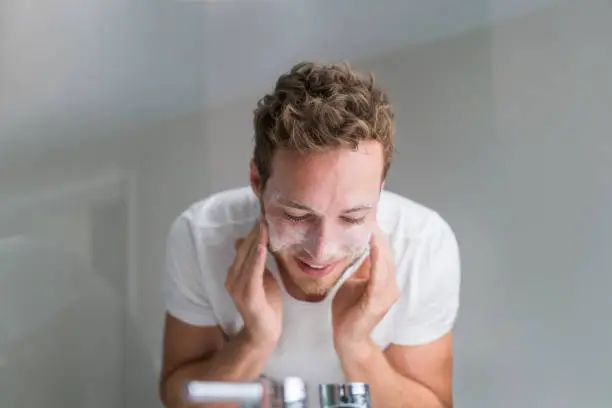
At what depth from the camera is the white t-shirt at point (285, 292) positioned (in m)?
0.97

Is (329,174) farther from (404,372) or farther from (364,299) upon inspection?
(404,372)

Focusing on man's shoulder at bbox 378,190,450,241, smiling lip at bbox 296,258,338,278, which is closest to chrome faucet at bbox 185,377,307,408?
smiling lip at bbox 296,258,338,278

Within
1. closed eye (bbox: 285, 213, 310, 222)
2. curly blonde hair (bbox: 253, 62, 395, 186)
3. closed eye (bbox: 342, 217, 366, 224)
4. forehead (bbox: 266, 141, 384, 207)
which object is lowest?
closed eye (bbox: 342, 217, 366, 224)

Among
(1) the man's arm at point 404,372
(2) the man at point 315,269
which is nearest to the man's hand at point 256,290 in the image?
(2) the man at point 315,269

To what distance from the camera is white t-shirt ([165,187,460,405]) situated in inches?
38.3

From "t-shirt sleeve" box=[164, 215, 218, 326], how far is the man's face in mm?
129

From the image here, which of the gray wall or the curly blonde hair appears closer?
the curly blonde hair

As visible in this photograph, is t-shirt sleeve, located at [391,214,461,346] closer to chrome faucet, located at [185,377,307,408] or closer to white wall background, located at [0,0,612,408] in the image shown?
white wall background, located at [0,0,612,408]

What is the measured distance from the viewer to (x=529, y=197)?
1100 millimetres

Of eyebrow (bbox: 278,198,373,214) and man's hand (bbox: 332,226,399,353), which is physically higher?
eyebrow (bbox: 278,198,373,214)

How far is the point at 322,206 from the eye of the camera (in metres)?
0.89

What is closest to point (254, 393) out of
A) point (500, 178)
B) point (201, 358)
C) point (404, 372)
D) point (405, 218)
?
point (201, 358)

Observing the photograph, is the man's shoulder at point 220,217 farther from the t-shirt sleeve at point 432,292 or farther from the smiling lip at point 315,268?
the t-shirt sleeve at point 432,292

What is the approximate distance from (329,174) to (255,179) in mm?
127
